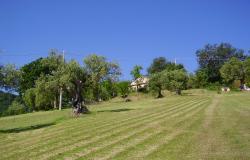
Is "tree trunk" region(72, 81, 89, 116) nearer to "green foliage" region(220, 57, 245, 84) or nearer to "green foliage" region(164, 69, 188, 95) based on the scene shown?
"green foliage" region(164, 69, 188, 95)

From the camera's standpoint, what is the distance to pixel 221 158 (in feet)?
36.5

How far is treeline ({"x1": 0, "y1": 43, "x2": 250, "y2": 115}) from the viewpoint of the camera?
35.1m

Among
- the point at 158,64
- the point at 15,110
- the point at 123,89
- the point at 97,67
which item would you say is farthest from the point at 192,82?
the point at 97,67

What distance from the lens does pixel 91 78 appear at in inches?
1430

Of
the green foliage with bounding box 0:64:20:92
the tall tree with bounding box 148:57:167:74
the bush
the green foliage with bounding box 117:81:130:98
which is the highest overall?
the tall tree with bounding box 148:57:167:74

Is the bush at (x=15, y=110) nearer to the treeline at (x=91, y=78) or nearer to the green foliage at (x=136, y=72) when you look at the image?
the treeline at (x=91, y=78)

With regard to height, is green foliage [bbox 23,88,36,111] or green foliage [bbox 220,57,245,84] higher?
green foliage [bbox 220,57,245,84]

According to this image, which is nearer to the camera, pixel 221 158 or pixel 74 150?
pixel 221 158

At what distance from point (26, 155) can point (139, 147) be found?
14.0ft

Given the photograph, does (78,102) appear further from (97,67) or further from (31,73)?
(31,73)

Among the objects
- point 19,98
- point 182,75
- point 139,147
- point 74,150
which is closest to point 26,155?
point 74,150

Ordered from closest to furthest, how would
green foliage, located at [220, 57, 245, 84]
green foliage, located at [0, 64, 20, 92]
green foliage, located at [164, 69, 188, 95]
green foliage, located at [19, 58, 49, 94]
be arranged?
green foliage, located at [0, 64, 20, 92], green foliage, located at [164, 69, 188, 95], green foliage, located at [19, 58, 49, 94], green foliage, located at [220, 57, 245, 84]

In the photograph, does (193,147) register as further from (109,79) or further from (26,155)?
(109,79)

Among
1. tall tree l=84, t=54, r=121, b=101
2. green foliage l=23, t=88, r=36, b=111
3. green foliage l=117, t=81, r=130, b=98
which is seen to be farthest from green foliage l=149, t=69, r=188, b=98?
tall tree l=84, t=54, r=121, b=101
